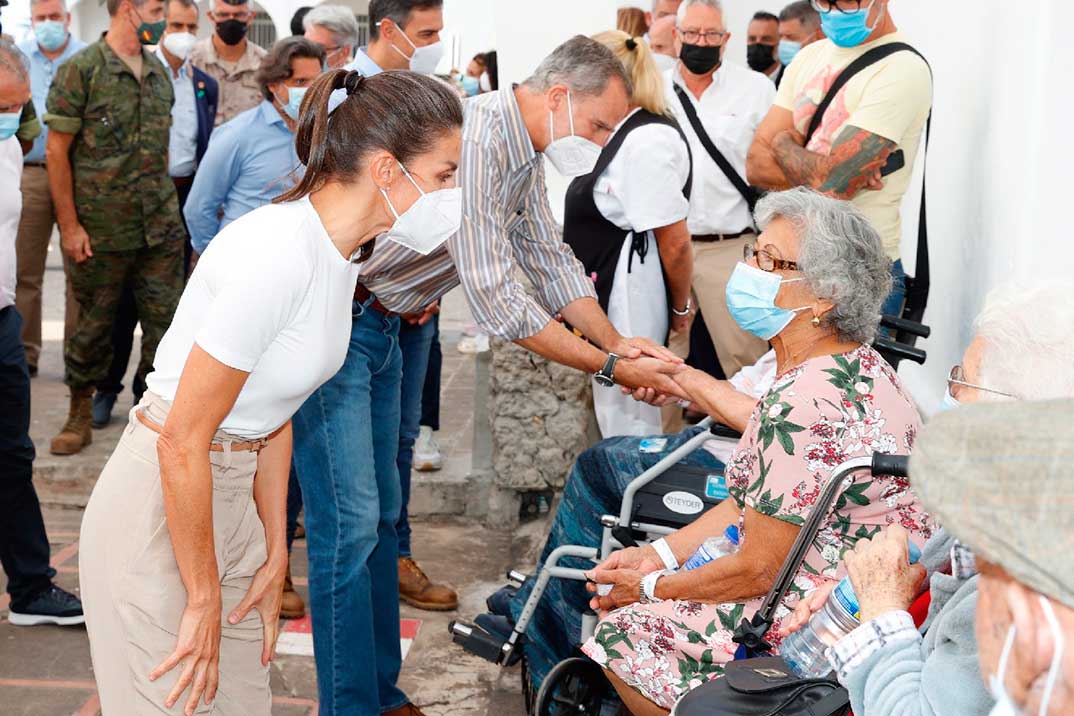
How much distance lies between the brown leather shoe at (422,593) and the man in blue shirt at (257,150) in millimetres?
1552

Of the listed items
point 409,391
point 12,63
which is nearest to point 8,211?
point 12,63

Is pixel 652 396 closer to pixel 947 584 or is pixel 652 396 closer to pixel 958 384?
pixel 958 384

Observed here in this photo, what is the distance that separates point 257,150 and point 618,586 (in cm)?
258

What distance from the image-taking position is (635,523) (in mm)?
3328

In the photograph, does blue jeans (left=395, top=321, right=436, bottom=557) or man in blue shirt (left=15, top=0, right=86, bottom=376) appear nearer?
blue jeans (left=395, top=321, right=436, bottom=557)

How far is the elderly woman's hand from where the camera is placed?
1971mm

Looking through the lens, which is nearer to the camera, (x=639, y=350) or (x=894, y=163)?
(x=639, y=350)

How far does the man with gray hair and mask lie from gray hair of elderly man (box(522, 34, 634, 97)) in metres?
2.44

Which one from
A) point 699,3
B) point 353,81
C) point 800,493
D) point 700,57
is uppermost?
point 699,3

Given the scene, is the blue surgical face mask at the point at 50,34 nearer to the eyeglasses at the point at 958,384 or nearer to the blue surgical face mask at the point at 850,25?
the blue surgical face mask at the point at 850,25

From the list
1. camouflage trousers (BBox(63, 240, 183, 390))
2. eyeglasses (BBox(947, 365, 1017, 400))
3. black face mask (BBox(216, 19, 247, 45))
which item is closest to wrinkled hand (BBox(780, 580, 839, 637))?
eyeglasses (BBox(947, 365, 1017, 400))

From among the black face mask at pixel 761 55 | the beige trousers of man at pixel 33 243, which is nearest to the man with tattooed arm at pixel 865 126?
the black face mask at pixel 761 55

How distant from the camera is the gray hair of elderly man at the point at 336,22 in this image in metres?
5.80

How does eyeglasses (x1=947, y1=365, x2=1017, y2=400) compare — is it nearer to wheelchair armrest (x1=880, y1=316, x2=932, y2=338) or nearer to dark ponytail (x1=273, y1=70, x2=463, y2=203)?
wheelchair armrest (x1=880, y1=316, x2=932, y2=338)
